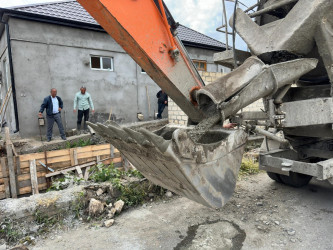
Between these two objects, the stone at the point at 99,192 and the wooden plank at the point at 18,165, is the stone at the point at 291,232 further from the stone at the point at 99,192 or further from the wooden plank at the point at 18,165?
the wooden plank at the point at 18,165

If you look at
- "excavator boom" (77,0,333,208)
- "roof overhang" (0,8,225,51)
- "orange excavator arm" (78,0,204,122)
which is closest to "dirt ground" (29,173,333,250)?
"excavator boom" (77,0,333,208)

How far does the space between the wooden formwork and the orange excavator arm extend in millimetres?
4631

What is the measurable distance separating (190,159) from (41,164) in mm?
5556

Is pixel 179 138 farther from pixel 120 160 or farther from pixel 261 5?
pixel 120 160

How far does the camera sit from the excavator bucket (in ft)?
6.44

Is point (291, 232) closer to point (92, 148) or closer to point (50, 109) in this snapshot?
point (92, 148)

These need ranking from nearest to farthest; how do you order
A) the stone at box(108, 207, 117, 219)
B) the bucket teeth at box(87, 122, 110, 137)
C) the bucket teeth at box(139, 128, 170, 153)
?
the bucket teeth at box(139, 128, 170, 153) → the bucket teeth at box(87, 122, 110, 137) → the stone at box(108, 207, 117, 219)

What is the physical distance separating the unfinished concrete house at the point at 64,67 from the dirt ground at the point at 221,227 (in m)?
6.41

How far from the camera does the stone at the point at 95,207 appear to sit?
3600 millimetres

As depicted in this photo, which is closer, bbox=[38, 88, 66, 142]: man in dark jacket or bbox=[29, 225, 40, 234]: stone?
bbox=[29, 225, 40, 234]: stone

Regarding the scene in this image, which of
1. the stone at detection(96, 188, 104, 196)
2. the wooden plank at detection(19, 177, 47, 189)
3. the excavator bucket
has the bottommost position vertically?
the wooden plank at detection(19, 177, 47, 189)

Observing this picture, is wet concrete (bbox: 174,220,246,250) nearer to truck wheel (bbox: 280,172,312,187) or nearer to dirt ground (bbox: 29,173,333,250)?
dirt ground (bbox: 29,173,333,250)

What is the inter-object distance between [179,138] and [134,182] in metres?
2.57

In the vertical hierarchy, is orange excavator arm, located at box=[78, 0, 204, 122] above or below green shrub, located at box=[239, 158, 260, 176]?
above
